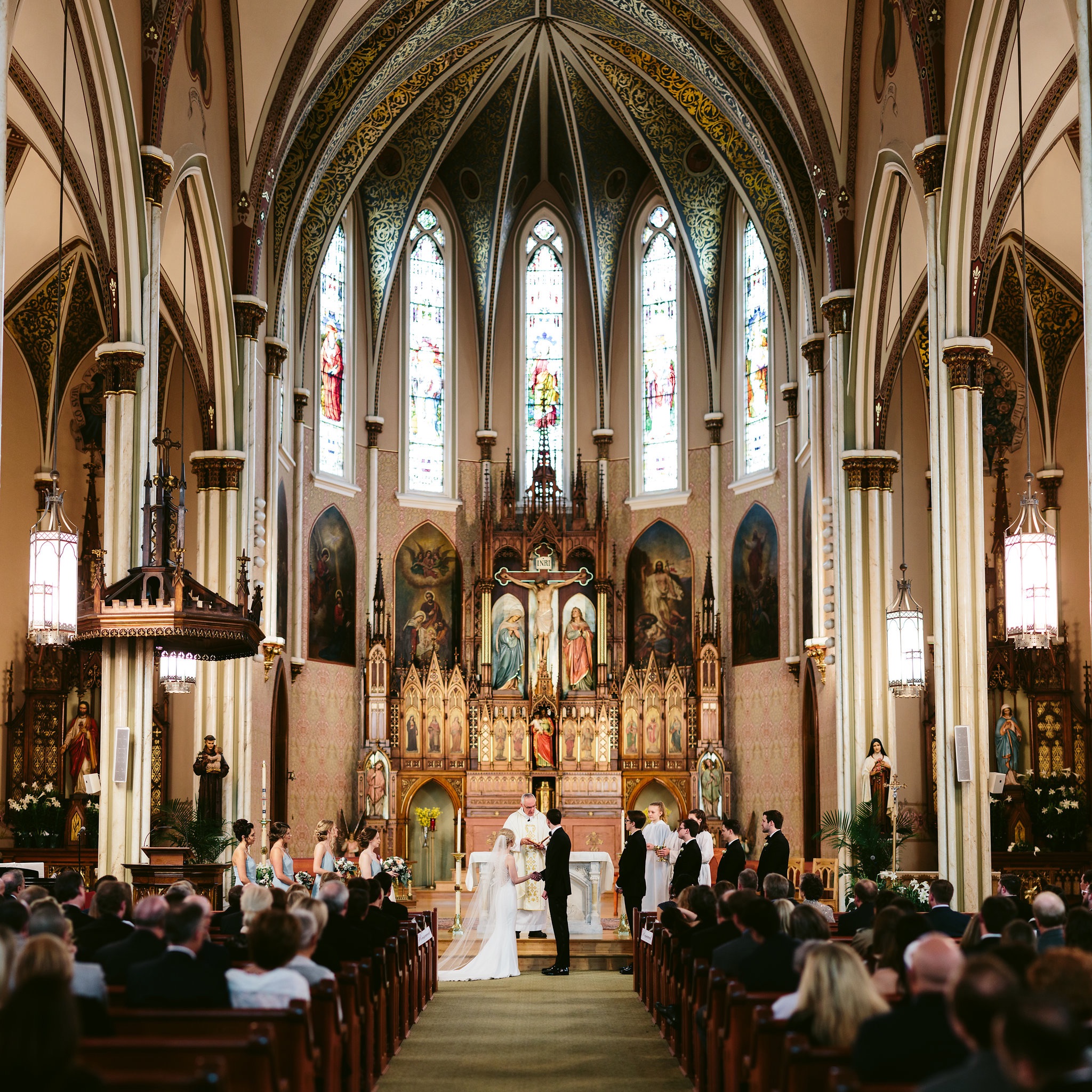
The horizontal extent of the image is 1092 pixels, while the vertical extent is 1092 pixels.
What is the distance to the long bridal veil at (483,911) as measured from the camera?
14.6 metres

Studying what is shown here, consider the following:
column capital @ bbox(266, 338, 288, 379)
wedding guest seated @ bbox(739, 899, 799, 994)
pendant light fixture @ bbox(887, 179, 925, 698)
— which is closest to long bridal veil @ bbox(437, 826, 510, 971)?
pendant light fixture @ bbox(887, 179, 925, 698)

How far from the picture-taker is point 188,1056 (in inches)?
196

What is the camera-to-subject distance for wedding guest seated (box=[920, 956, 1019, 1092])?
146 inches

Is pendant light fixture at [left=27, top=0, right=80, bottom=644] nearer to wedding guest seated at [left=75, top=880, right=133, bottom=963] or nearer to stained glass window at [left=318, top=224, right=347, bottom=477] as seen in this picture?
wedding guest seated at [left=75, top=880, right=133, bottom=963]

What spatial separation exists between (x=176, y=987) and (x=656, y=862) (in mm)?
11432

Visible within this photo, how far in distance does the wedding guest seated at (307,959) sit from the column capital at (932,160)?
408 inches

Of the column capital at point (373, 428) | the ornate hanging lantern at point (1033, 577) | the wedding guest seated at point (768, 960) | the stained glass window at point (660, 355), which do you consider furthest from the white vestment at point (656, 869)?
the column capital at point (373, 428)

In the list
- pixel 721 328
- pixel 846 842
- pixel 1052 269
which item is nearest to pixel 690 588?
pixel 721 328

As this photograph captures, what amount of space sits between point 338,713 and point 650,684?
5247 millimetres

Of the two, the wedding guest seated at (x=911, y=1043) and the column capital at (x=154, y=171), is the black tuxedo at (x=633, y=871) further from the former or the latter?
the wedding guest seated at (x=911, y=1043)

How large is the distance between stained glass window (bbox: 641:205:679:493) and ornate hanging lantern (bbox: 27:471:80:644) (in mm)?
15954

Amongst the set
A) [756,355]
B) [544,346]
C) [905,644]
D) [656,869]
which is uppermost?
[544,346]

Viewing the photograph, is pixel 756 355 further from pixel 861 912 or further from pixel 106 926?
pixel 106 926

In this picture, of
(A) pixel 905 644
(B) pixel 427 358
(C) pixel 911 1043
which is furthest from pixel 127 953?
(B) pixel 427 358
